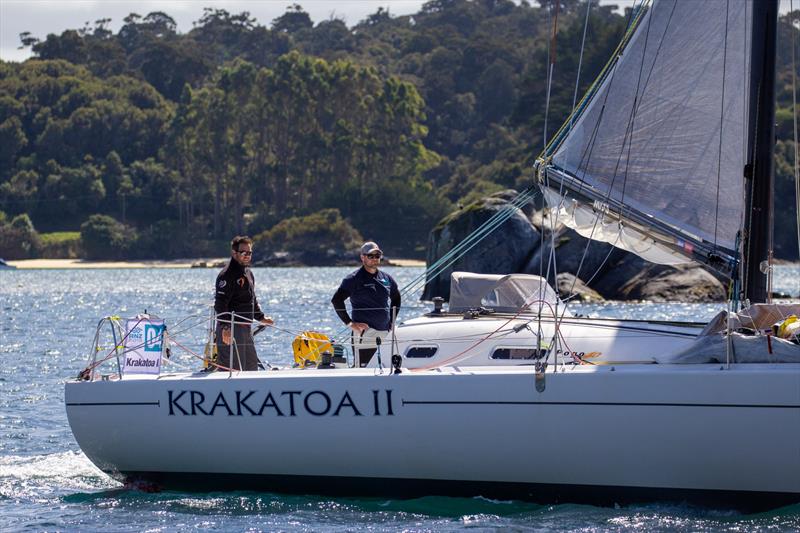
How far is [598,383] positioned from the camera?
1015 cm

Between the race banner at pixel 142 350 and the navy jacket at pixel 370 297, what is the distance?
1.70 metres

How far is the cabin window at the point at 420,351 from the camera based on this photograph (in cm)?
1189

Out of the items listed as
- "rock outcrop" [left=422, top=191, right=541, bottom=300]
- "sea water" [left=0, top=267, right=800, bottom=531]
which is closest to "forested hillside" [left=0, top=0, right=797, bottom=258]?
"rock outcrop" [left=422, top=191, right=541, bottom=300]

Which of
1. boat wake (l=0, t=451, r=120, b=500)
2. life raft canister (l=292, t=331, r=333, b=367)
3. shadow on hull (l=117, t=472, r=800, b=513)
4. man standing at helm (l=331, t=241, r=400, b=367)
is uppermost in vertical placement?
man standing at helm (l=331, t=241, r=400, b=367)

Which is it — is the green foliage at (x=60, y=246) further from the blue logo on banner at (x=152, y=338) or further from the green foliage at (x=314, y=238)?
A: the blue logo on banner at (x=152, y=338)

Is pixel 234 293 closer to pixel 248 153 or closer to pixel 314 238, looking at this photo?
pixel 314 238

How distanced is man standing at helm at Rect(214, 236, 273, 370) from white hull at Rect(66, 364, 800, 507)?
0.69 metres

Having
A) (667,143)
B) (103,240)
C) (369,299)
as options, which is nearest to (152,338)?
(369,299)

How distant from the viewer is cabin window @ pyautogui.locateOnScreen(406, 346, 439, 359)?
11.9 meters

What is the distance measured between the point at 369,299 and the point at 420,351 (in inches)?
28.3

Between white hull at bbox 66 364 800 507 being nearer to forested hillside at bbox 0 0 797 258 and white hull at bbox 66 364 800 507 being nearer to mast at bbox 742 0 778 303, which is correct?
mast at bbox 742 0 778 303

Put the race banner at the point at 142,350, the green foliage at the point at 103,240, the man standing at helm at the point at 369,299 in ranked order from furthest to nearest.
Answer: the green foliage at the point at 103,240 < the man standing at helm at the point at 369,299 < the race banner at the point at 142,350

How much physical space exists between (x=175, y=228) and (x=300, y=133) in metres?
13.2

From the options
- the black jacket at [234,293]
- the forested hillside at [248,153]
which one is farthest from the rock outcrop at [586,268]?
the forested hillside at [248,153]
